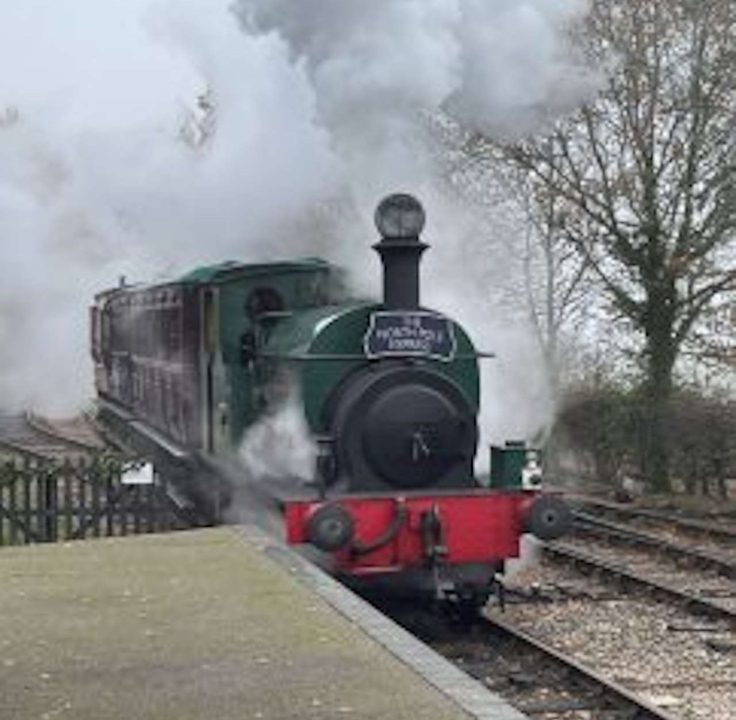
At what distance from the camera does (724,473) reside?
19.3m

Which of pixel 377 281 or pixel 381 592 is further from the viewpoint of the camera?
pixel 377 281

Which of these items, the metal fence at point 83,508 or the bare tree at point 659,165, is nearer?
the metal fence at point 83,508

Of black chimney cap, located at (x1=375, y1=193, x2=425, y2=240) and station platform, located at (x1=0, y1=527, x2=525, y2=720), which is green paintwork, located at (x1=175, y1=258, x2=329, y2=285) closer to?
black chimney cap, located at (x1=375, y1=193, x2=425, y2=240)

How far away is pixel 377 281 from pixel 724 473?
30.7ft

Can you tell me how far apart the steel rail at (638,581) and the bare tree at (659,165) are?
6.65m

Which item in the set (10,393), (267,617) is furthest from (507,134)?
(10,393)

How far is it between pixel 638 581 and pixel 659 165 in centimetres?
999

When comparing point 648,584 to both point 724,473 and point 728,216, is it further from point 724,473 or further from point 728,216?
point 728,216

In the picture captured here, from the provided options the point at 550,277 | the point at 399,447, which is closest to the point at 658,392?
the point at 550,277

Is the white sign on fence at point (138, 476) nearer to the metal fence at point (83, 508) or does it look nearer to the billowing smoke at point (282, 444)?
the metal fence at point (83, 508)

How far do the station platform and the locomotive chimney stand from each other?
1.86 metres

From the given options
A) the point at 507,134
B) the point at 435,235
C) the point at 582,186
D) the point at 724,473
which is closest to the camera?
the point at 507,134

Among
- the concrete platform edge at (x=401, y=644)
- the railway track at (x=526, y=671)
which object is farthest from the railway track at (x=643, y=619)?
the concrete platform edge at (x=401, y=644)

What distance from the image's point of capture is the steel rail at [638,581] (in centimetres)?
1055
